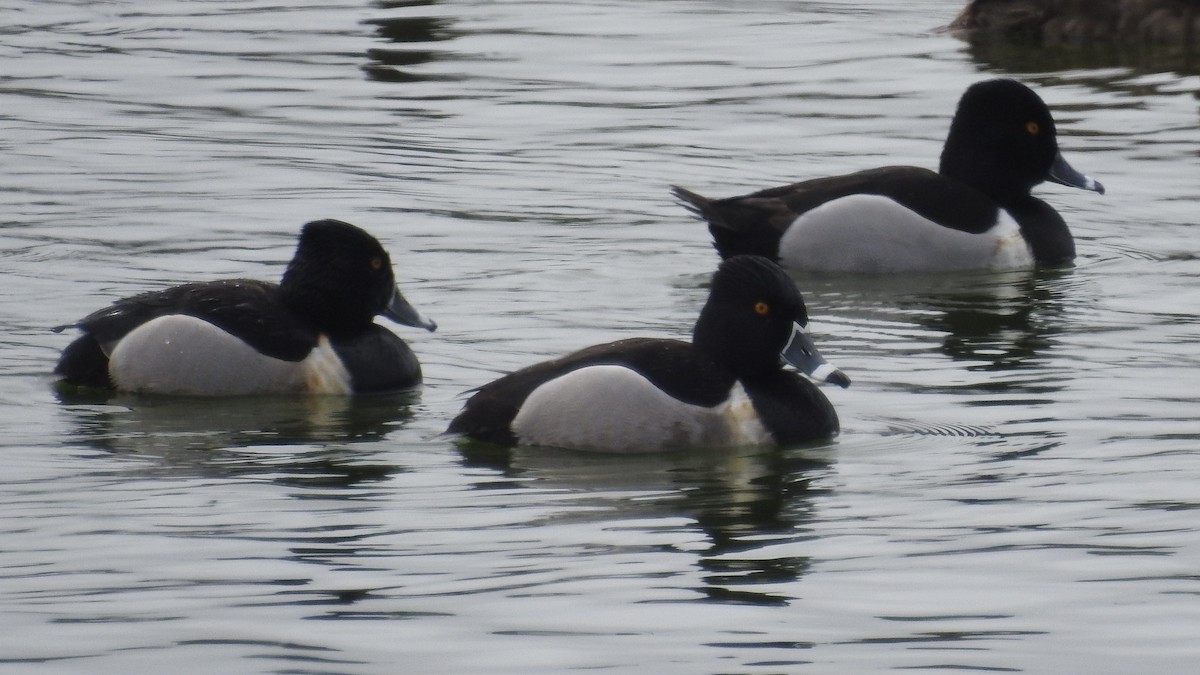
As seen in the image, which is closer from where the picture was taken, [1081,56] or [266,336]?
[266,336]

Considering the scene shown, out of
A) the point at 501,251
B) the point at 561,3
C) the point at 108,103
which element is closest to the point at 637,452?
the point at 501,251

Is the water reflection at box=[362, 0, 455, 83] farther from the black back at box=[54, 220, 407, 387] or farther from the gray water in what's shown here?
the black back at box=[54, 220, 407, 387]

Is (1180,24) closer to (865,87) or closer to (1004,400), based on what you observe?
(865,87)

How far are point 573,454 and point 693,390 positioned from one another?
501mm

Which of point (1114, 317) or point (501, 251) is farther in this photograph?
point (501, 251)

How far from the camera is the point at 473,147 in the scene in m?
16.4

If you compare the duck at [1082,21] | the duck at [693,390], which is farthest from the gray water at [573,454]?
the duck at [1082,21]

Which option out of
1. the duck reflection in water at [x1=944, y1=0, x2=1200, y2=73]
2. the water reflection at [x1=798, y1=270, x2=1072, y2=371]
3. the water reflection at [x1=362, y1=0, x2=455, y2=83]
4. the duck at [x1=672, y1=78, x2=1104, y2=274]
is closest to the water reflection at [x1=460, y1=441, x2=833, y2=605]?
the water reflection at [x1=798, y1=270, x2=1072, y2=371]

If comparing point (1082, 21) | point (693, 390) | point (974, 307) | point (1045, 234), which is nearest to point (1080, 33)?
point (1082, 21)

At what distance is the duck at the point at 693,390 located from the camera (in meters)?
8.40

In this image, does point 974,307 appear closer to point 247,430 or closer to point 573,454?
point 573,454

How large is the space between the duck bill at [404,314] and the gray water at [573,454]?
0.97 feet

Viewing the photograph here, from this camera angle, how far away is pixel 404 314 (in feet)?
33.2

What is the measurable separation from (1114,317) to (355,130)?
7317 millimetres
